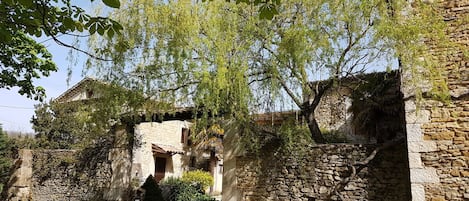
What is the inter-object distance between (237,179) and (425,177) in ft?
10.6

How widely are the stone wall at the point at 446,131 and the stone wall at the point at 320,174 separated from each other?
55 cm

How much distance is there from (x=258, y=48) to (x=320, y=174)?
232 centimetres

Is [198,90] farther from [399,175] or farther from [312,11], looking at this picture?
[399,175]

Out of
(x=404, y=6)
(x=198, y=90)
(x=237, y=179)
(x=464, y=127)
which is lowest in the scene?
(x=237, y=179)

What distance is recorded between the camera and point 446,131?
Answer: 4402mm

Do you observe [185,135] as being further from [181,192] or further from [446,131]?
[446,131]

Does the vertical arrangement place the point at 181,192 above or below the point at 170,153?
below

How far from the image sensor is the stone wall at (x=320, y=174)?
16.9ft

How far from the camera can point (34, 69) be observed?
23.5 feet

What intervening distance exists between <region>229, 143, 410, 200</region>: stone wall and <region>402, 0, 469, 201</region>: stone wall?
1.80ft

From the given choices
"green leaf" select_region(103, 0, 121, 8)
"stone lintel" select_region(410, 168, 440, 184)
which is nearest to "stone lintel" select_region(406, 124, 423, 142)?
"stone lintel" select_region(410, 168, 440, 184)

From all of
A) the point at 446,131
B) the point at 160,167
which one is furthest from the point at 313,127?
the point at 160,167

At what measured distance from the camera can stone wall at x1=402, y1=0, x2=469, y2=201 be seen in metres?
4.30

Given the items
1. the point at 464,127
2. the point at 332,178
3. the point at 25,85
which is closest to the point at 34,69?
the point at 25,85
